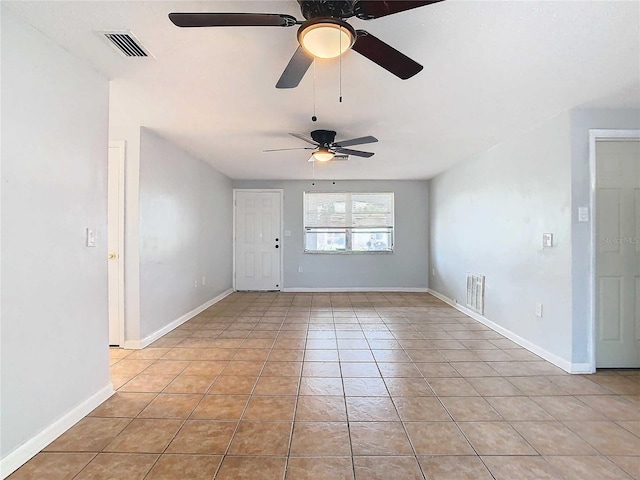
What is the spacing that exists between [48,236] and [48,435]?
3.60 feet

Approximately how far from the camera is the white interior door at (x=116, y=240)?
11.1ft

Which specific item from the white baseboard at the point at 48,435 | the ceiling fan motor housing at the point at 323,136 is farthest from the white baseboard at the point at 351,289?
the white baseboard at the point at 48,435

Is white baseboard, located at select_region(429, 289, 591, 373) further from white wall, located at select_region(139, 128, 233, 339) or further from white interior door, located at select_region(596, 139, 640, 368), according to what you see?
white wall, located at select_region(139, 128, 233, 339)

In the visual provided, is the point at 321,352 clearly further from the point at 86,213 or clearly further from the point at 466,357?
the point at 86,213

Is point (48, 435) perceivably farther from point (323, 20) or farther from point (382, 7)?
point (382, 7)

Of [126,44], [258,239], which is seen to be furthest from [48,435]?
[258,239]

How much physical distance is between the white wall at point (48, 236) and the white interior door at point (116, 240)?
1068mm

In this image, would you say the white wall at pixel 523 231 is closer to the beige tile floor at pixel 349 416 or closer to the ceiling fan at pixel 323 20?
the beige tile floor at pixel 349 416

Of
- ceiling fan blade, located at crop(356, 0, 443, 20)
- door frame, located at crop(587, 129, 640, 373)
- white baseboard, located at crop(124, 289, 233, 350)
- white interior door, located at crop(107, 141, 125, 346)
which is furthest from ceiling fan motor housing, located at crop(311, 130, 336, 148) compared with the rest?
white baseboard, located at crop(124, 289, 233, 350)

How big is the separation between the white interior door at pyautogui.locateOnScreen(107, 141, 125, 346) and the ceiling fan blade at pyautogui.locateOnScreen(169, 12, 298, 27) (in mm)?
2420

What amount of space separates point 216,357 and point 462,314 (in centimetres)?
348

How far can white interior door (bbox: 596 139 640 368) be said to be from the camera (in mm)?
2932

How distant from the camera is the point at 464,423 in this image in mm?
2064

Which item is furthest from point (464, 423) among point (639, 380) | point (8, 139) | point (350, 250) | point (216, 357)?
point (350, 250)
